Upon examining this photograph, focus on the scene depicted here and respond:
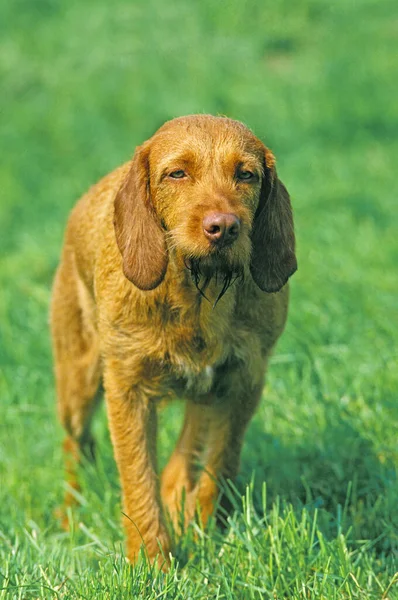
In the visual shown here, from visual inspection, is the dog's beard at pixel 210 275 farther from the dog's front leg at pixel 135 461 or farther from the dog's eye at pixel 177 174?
the dog's front leg at pixel 135 461

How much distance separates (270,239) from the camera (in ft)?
13.4

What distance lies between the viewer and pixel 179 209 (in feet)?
12.6

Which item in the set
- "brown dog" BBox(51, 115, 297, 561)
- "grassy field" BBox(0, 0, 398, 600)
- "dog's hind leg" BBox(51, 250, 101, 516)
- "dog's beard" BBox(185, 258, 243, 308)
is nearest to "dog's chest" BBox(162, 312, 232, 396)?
"brown dog" BBox(51, 115, 297, 561)

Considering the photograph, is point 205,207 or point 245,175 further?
point 245,175

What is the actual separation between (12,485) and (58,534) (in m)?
0.47

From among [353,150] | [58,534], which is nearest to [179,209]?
[58,534]

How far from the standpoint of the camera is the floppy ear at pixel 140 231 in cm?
396

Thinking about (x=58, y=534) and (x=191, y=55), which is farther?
(x=191, y=55)

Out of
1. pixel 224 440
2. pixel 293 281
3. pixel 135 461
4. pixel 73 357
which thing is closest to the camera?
pixel 135 461

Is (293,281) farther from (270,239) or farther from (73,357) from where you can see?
(270,239)

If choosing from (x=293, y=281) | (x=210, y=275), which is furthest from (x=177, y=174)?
(x=293, y=281)

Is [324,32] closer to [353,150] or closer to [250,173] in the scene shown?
[353,150]

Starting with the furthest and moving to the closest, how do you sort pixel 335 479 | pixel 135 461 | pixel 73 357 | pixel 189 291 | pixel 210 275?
pixel 73 357 < pixel 335 479 < pixel 135 461 < pixel 189 291 < pixel 210 275

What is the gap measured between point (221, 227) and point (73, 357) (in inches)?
76.7
